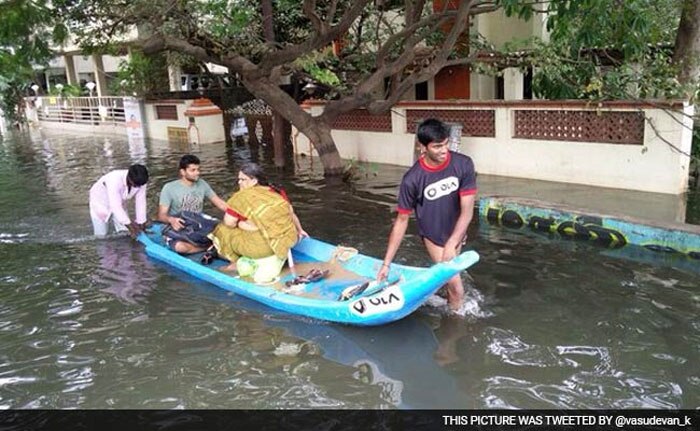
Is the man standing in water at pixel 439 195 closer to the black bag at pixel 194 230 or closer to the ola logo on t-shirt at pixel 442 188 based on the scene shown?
the ola logo on t-shirt at pixel 442 188

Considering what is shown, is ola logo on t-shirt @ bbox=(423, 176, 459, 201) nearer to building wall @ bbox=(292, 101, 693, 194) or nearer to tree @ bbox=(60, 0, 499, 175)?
tree @ bbox=(60, 0, 499, 175)

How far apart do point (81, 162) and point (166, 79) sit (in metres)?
8.18

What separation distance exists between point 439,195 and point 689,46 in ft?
24.5

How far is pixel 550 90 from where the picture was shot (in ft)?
39.0

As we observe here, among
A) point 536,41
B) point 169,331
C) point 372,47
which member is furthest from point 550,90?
point 169,331

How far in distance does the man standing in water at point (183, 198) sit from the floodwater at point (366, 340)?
15.3 inches

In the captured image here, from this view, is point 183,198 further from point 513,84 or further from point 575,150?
point 513,84

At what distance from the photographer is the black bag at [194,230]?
748 cm

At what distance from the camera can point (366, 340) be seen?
5.33 meters

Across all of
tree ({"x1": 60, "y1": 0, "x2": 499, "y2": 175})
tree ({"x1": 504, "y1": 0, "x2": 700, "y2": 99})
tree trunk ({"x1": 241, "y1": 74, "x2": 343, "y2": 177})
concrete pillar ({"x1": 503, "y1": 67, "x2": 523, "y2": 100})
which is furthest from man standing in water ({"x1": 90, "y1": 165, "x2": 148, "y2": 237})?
concrete pillar ({"x1": 503, "y1": 67, "x2": 523, "y2": 100})

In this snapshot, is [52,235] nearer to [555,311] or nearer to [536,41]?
[555,311]

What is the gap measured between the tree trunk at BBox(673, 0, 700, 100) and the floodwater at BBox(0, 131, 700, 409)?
4492 millimetres

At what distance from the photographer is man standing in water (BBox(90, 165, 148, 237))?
7.65 metres

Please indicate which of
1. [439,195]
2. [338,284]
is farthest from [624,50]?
[338,284]
